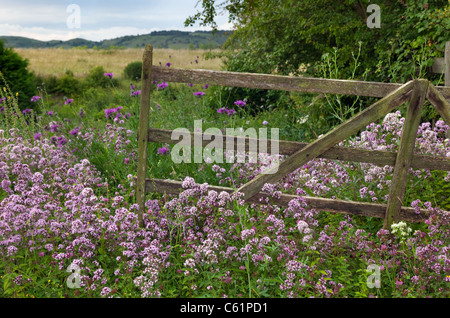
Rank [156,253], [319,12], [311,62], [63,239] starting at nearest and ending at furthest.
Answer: [156,253] → [63,239] → [319,12] → [311,62]

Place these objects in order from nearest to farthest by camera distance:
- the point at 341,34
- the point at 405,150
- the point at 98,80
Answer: the point at 405,150
the point at 341,34
the point at 98,80

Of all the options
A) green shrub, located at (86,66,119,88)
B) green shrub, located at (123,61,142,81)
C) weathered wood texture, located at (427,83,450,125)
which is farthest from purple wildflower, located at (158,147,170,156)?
green shrub, located at (123,61,142,81)

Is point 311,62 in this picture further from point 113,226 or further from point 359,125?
point 113,226

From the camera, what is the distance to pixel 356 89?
4086mm

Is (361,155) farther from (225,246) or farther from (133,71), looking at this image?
(133,71)

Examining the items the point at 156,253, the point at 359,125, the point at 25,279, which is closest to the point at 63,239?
the point at 25,279

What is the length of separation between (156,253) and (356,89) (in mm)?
2488

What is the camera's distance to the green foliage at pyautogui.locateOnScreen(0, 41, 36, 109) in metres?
12.0

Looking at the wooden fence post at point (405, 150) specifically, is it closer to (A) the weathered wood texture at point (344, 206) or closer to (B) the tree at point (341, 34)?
(A) the weathered wood texture at point (344, 206)

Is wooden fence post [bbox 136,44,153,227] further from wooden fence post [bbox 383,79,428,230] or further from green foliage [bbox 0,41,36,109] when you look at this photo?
green foliage [bbox 0,41,36,109]

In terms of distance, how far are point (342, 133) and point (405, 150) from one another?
0.68 meters

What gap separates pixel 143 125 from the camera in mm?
4445

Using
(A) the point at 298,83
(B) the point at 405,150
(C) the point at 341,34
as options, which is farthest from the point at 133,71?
(B) the point at 405,150

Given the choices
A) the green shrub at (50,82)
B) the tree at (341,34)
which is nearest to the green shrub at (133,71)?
the green shrub at (50,82)
